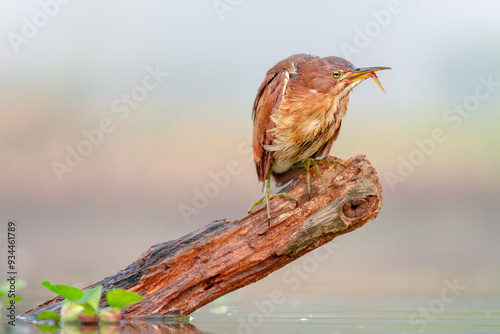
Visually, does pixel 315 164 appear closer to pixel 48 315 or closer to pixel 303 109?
pixel 303 109

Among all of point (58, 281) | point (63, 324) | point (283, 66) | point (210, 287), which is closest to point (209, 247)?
point (210, 287)

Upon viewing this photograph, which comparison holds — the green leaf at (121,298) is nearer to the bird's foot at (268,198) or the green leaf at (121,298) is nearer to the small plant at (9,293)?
the small plant at (9,293)

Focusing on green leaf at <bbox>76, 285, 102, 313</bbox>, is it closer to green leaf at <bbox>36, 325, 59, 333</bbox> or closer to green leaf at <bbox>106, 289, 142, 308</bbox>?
green leaf at <bbox>106, 289, 142, 308</bbox>

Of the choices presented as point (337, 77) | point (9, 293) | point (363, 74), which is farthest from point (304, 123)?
point (9, 293)

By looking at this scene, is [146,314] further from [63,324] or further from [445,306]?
→ [445,306]

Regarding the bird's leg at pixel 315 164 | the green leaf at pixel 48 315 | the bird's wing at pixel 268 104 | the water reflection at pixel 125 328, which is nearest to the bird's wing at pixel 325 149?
the bird's leg at pixel 315 164
